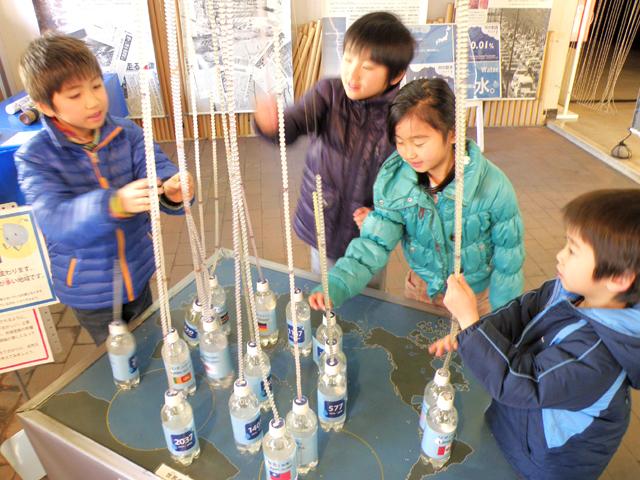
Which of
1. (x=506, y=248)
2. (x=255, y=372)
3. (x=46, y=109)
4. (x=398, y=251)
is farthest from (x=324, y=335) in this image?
(x=398, y=251)

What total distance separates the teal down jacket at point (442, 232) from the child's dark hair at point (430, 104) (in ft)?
0.35

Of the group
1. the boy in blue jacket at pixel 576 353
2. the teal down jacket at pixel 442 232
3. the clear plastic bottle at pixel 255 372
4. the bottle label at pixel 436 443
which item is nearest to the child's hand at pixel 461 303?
the boy in blue jacket at pixel 576 353

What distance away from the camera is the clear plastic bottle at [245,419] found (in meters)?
0.97

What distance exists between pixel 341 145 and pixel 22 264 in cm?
90

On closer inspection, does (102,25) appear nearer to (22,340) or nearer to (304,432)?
(22,340)

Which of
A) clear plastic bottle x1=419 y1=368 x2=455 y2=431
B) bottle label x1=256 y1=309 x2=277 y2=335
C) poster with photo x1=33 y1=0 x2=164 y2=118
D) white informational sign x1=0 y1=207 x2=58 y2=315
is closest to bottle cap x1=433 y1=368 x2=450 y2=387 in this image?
clear plastic bottle x1=419 y1=368 x2=455 y2=431

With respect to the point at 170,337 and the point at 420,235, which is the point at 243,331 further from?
the point at 420,235

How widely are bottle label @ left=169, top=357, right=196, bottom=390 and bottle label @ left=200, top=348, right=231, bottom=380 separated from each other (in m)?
0.04

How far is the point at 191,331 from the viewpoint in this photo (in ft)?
4.27

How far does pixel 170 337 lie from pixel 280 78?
61 centimetres

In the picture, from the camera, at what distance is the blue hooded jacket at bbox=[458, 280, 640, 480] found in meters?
0.82

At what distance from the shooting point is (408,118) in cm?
112

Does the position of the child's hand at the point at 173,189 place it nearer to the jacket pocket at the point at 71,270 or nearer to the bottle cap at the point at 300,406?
the jacket pocket at the point at 71,270

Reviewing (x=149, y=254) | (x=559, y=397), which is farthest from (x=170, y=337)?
(x=559, y=397)
